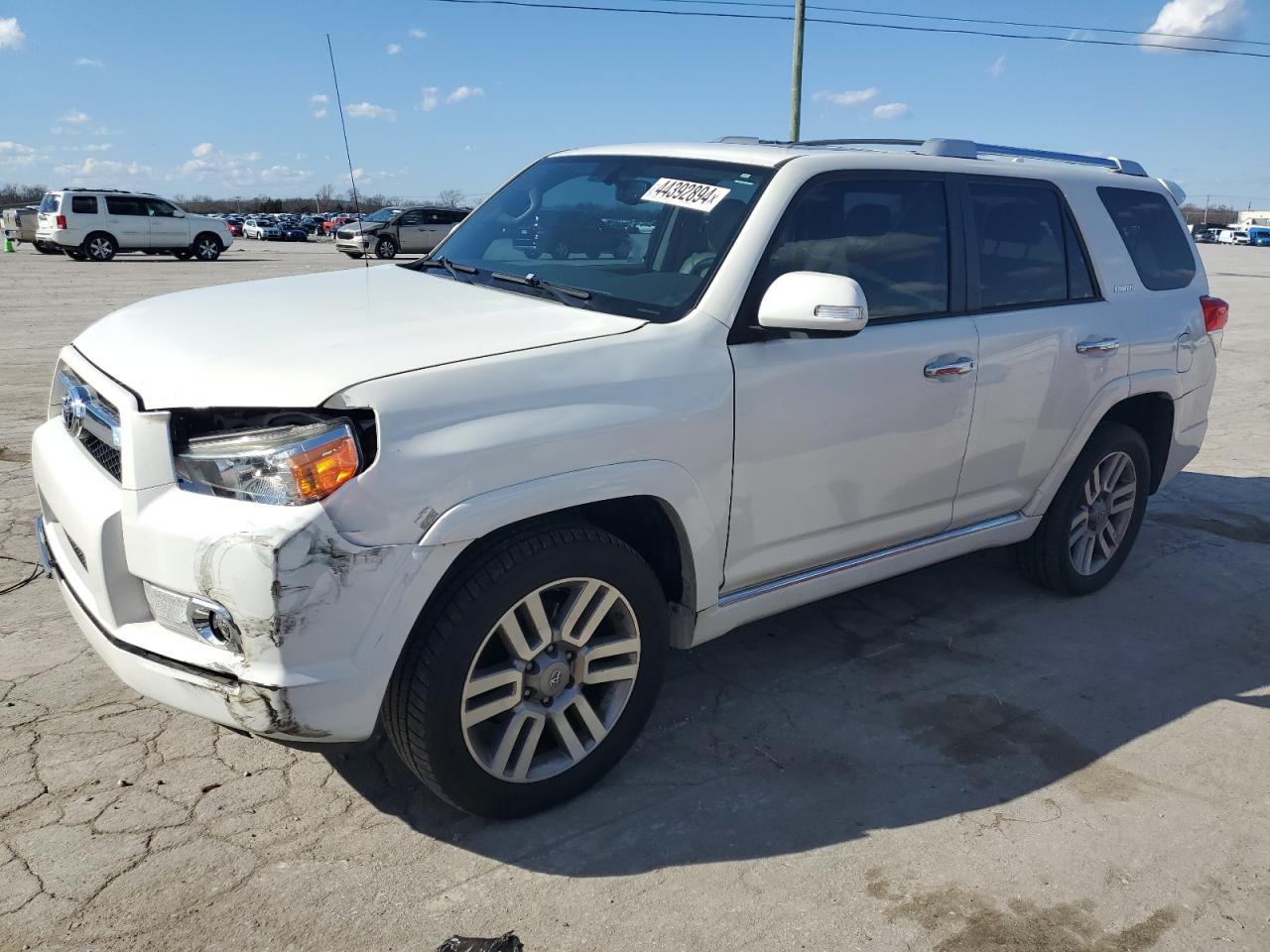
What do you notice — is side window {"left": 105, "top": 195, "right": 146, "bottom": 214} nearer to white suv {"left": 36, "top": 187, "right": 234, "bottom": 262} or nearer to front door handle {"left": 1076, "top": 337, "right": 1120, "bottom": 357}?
white suv {"left": 36, "top": 187, "right": 234, "bottom": 262}

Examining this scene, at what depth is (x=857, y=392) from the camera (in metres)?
3.33

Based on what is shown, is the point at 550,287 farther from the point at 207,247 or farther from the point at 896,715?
the point at 207,247

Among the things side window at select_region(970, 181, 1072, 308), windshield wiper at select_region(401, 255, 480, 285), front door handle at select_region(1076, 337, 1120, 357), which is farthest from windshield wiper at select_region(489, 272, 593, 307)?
front door handle at select_region(1076, 337, 1120, 357)

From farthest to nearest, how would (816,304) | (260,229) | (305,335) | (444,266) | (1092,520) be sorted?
(260,229)
(1092,520)
(444,266)
(816,304)
(305,335)

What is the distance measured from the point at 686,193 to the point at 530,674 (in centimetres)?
168

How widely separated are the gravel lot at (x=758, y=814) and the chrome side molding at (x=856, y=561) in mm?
495

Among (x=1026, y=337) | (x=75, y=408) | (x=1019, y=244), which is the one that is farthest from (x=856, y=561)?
(x=75, y=408)

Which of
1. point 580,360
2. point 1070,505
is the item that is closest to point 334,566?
point 580,360

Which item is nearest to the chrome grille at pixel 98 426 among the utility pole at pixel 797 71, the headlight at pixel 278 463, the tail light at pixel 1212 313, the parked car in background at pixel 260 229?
the headlight at pixel 278 463

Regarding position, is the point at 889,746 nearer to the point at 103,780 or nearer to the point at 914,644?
the point at 914,644

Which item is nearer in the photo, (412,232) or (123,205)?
(123,205)

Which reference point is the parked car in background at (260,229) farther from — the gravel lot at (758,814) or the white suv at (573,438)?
the white suv at (573,438)

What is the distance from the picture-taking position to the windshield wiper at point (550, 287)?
320 centimetres

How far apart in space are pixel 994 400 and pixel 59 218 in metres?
27.4
